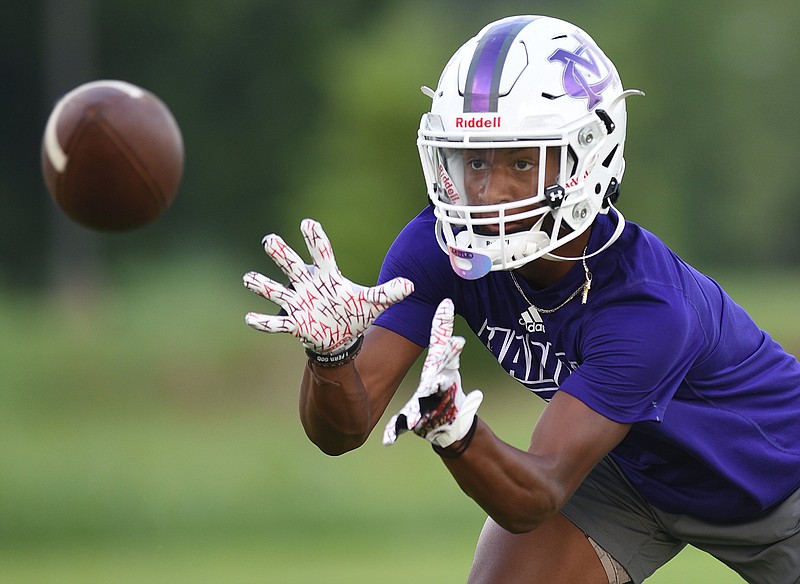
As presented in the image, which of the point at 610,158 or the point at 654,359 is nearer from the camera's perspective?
the point at 654,359

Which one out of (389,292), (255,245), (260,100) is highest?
(389,292)

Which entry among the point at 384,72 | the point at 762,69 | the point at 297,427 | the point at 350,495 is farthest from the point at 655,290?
the point at 762,69

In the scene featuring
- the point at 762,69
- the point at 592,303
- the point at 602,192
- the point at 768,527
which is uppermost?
the point at 602,192

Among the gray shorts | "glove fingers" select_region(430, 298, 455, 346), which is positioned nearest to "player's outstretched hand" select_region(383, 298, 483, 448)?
"glove fingers" select_region(430, 298, 455, 346)

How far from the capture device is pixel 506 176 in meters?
3.80

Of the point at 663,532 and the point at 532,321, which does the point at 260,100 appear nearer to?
the point at 663,532

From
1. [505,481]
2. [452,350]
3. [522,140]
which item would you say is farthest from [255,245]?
[452,350]

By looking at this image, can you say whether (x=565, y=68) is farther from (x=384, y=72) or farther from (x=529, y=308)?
(x=384, y=72)

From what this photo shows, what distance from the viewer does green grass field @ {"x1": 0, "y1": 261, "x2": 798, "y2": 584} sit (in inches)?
336

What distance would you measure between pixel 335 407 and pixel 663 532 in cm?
132

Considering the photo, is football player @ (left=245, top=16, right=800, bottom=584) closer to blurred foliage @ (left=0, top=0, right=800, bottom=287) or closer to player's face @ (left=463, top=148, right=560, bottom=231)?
player's face @ (left=463, top=148, right=560, bottom=231)

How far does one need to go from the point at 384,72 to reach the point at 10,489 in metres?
5.62

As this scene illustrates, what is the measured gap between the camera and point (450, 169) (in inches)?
153

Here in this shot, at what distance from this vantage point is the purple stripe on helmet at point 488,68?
12.5 ft
